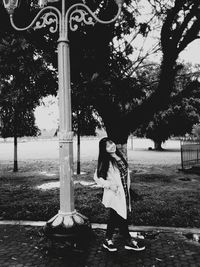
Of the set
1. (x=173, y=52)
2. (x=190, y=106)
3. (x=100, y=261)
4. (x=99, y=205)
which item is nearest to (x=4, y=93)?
(x=99, y=205)

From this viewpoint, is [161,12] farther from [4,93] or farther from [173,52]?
[4,93]

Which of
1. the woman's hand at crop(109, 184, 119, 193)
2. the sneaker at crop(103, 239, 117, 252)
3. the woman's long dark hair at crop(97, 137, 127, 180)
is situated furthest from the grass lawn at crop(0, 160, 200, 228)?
Result: the woman's long dark hair at crop(97, 137, 127, 180)

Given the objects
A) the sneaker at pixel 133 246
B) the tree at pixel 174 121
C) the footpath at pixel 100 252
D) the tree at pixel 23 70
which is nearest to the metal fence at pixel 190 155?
the tree at pixel 23 70

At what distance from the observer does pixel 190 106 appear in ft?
101

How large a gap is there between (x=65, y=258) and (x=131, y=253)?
973 mm

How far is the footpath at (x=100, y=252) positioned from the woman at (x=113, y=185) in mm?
191

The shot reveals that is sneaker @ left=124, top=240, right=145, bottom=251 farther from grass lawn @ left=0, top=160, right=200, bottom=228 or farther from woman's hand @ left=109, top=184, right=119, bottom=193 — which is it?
grass lawn @ left=0, top=160, right=200, bottom=228

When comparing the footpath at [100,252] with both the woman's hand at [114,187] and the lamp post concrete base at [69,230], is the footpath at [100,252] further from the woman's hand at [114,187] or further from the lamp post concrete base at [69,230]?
the woman's hand at [114,187]

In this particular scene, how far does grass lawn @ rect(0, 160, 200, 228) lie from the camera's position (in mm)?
7320

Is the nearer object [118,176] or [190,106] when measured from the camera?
[118,176]

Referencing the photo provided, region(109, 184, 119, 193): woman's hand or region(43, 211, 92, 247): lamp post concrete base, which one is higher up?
region(109, 184, 119, 193): woman's hand

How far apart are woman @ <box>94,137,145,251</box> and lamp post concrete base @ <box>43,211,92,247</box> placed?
1.25 feet

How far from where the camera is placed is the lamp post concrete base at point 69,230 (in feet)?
17.7

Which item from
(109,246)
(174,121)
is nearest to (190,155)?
(109,246)
